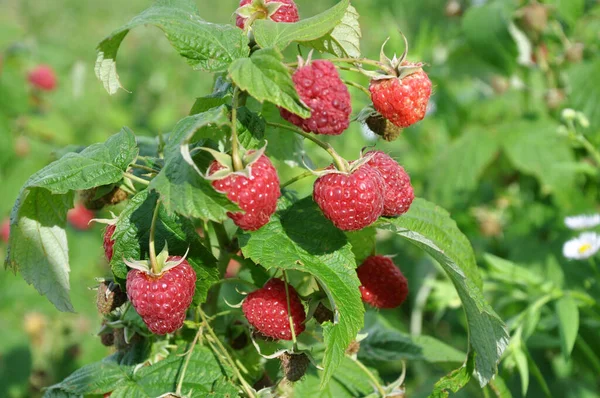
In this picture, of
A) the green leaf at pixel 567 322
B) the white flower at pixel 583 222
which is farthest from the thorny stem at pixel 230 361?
the white flower at pixel 583 222

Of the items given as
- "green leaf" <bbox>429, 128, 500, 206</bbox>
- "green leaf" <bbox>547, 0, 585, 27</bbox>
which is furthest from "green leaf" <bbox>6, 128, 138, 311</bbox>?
"green leaf" <bbox>547, 0, 585, 27</bbox>

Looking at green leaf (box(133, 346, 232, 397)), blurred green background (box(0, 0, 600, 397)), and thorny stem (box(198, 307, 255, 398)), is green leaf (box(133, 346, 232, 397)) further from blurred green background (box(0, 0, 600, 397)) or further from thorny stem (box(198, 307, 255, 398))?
blurred green background (box(0, 0, 600, 397))

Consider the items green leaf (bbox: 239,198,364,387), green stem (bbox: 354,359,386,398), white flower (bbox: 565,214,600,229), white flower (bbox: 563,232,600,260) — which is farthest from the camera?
white flower (bbox: 565,214,600,229)

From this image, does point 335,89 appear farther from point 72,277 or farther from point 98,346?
point 72,277

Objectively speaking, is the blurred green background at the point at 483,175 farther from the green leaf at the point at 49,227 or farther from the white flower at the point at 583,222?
the green leaf at the point at 49,227

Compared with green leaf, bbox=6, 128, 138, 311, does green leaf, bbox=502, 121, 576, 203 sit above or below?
below
